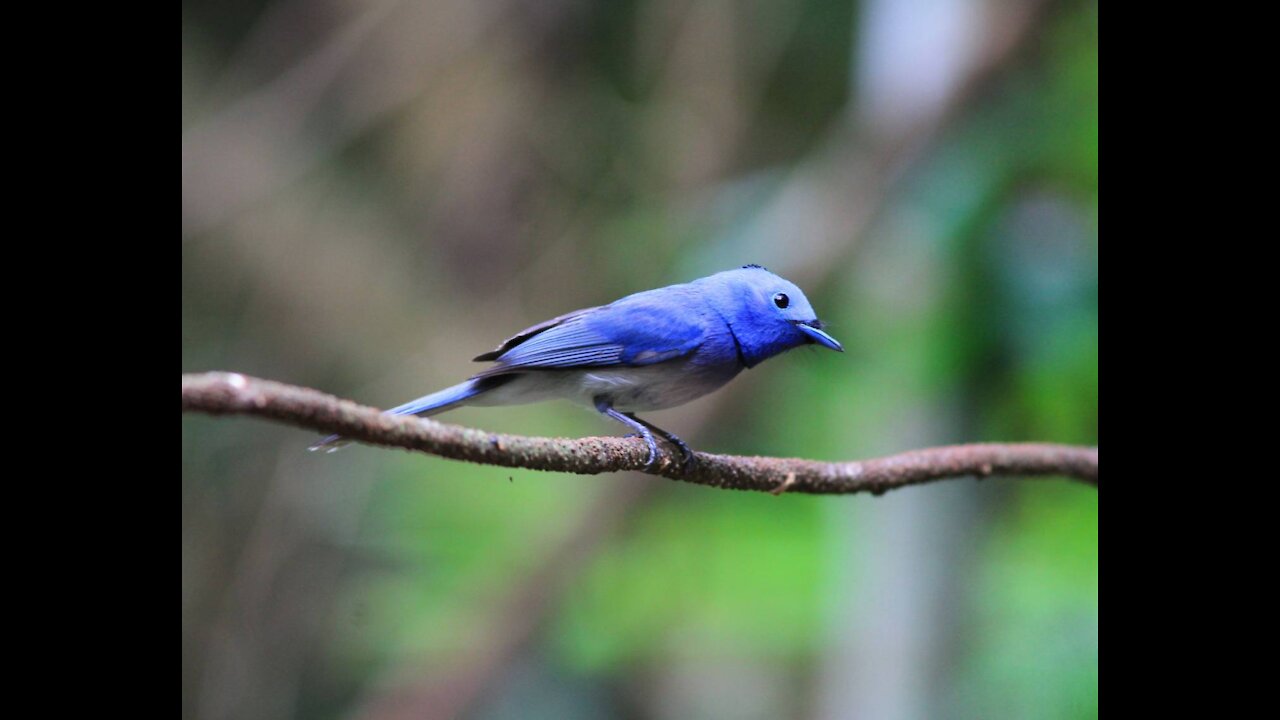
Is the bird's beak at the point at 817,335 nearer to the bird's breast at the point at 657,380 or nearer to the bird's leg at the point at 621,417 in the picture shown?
the bird's breast at the point at 657,380

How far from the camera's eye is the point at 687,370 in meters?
2.60

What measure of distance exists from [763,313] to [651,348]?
0.31 meters

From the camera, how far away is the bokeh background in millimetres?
4234

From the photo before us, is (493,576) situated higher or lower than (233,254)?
lower

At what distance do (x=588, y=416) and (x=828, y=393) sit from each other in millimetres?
1289

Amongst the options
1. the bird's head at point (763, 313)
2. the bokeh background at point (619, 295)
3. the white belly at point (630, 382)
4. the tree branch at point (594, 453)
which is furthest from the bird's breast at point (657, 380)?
the bokeh background at point (619, 295)

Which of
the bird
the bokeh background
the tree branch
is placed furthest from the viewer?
the bokeh background

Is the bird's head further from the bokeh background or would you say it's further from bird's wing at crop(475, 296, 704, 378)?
the bokeh background

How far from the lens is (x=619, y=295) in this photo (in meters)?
5.16

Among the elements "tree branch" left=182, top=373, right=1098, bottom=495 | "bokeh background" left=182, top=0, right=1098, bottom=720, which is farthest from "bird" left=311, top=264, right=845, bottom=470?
"bokeh background" left=182, top=0, right=1098, bottom=720

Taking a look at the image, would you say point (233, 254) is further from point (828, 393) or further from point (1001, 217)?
point (1001, 217)

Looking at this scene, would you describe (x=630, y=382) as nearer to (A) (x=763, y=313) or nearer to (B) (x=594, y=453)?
(A) (x=763, y=313)

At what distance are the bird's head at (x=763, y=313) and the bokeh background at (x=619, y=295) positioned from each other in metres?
1.29
